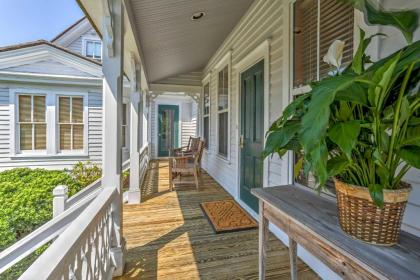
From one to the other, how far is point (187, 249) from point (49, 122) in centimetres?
491

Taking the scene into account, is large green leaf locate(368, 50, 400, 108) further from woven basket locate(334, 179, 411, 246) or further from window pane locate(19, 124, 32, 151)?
window pane locate(19, 124, 32, 151)

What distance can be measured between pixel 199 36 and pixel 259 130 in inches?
77.9

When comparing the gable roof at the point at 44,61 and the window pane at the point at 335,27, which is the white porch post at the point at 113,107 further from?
the gable roof at the point at 44,61

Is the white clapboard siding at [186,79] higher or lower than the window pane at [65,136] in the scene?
higher

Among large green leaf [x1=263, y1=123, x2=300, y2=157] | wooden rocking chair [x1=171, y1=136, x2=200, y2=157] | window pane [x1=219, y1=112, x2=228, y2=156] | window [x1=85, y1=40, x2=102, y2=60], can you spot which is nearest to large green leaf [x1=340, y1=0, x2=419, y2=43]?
large green leaf [x1=263, y1=123, x2=300, y2=157]

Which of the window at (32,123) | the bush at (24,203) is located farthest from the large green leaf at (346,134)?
the window at (32,123)

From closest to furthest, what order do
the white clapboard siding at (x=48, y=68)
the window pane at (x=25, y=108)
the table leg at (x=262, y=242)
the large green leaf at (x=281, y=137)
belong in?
the large green leaf at (x=281, y=137), the table leg at (x=262, y=242), the white clapboard siding at (x=48, y=68), the window pane at (x=25, y=108)

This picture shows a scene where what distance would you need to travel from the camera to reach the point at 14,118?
5.05 m

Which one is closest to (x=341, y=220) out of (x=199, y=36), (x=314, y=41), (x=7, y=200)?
(x=314, y=41)

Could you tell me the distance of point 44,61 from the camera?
5148 millimetres

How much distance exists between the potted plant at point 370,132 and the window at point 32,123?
6153 mm

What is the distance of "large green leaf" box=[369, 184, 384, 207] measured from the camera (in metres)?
0.74

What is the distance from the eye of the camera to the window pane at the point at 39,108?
5.24 meters

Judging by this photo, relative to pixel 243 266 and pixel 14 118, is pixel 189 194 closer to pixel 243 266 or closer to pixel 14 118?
pixel 243 266
